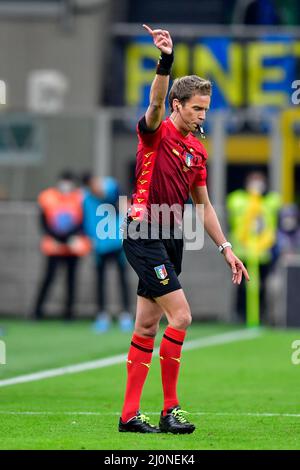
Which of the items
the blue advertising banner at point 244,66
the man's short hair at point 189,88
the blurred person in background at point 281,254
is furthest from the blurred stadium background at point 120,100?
the man's short hair at point 189,88

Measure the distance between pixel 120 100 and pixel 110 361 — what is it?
43.5 ft

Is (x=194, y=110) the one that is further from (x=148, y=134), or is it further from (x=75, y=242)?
(x=75, y=242)

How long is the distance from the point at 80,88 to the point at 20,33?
5.00 feet

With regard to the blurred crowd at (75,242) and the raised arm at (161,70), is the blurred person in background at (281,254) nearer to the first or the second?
the blurred crowd at (75,242)

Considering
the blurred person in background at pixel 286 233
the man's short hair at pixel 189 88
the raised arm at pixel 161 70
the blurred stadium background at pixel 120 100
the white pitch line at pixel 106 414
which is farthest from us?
the blurred stadium background at pixel 120 100

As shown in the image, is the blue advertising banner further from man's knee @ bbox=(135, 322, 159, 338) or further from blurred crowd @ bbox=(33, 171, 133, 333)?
man's knee @ bbox=(135, 322, 159, 338)

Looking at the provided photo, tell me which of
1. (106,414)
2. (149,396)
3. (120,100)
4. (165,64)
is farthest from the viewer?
(120,100)

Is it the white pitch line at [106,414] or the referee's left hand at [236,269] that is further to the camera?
the white pitch line at [106,414]

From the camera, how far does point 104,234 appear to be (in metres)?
21.0

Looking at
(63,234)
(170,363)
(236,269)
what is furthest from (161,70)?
(63,234)

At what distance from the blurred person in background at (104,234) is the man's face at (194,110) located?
37.2 ft

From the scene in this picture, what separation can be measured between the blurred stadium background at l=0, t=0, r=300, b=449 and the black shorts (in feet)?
18.9

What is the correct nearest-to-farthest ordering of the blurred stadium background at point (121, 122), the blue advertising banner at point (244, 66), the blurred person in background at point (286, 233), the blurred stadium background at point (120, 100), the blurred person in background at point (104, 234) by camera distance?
the blurred stadium background at point (121, 122) < the blurred person in background at point (104, 234) < the blurred person in background at point (286, 233) < the blurred stadium background at point (120, 100) < the blue advertising banner at point (244, 66)

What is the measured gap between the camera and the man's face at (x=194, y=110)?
9195mm
